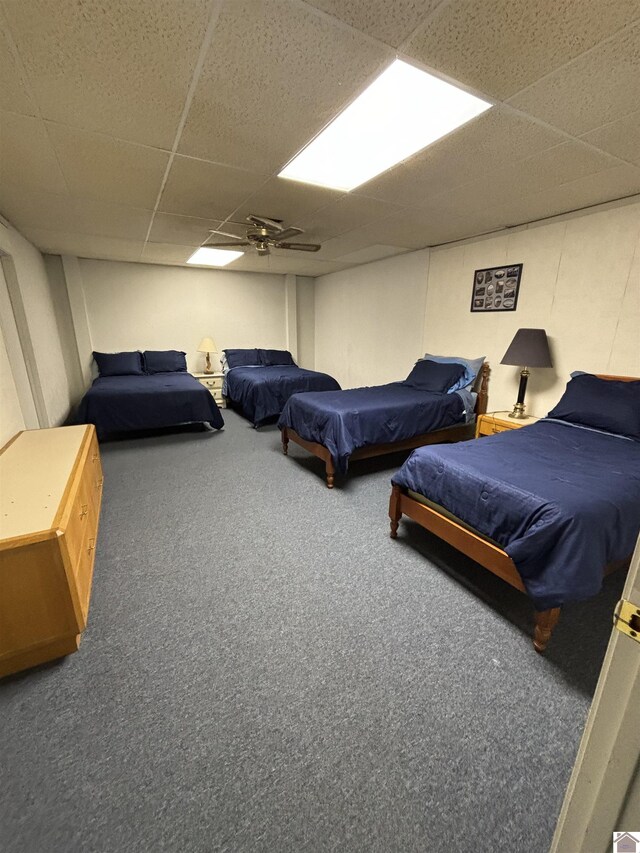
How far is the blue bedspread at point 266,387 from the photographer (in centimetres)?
465

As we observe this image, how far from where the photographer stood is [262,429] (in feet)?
15.3

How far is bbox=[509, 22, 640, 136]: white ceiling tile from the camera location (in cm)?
118

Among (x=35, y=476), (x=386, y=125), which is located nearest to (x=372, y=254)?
(x=386, y=125)

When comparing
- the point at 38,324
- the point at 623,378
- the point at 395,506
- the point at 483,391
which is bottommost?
the point at 395,506

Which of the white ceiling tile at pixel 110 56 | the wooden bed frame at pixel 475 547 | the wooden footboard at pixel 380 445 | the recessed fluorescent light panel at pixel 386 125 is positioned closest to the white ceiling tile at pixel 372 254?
the recessed fluorescent light panel at pixel 386 125

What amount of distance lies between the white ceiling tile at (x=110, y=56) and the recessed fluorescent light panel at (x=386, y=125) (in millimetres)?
688

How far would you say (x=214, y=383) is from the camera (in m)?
5.70

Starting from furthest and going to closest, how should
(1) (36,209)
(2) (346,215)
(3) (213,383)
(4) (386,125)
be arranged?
(3) (213,383) → (2) (346,215) → (1) (36,209) → (4) (386,125)

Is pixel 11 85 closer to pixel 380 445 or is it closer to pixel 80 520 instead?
pixel 80 520

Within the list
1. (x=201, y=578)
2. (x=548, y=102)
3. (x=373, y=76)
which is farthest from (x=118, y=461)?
(x=548, y=102)

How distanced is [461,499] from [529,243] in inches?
106

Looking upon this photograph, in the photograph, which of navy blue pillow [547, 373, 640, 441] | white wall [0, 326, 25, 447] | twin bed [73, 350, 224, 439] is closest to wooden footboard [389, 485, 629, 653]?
navy blue pillow [547, 373, 640, 441]

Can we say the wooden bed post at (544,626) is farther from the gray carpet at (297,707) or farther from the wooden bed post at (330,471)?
the wooden bed post at (330,471)

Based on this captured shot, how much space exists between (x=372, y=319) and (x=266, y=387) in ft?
6.22
